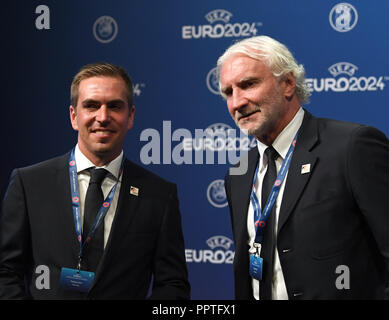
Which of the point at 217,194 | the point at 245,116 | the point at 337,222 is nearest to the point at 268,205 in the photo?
the point at 337,222

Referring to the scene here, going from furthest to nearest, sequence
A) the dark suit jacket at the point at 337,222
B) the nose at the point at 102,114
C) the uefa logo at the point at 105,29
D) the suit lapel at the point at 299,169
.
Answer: the uefa logo at the point at 105,29 < the nose at the point at 102,114 < the suit lapel at the point at 299,169 < the dark suit jacket at the point at 337,222

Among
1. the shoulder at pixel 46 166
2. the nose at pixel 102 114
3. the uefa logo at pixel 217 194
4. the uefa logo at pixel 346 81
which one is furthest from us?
the uefa logo at pixel 217 194

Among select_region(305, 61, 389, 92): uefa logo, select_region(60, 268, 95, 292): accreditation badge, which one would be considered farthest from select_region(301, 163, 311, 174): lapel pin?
select_region(305, 61, 389, 92): uefa logo

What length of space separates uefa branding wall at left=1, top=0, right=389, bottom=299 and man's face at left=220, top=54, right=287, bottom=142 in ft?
4.84

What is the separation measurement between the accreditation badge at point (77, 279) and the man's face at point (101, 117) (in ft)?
→ 1.98

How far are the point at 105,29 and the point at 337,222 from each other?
10.4 feet

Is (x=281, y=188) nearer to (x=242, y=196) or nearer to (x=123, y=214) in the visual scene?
(x=242, y=196)

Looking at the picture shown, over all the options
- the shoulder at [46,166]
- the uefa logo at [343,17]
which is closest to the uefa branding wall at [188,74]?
the uefa logo at [343,17]

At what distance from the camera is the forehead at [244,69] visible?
8.67 ft

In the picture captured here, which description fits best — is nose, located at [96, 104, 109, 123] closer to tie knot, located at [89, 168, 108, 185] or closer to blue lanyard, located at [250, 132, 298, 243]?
tie knot, located at [89, 168, 108, 185]

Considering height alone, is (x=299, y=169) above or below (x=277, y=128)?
below

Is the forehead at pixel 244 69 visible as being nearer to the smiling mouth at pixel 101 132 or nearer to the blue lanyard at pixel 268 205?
the blue lanyard at pixel 268 205

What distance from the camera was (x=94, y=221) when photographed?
255 cm

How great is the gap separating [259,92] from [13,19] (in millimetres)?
3238
